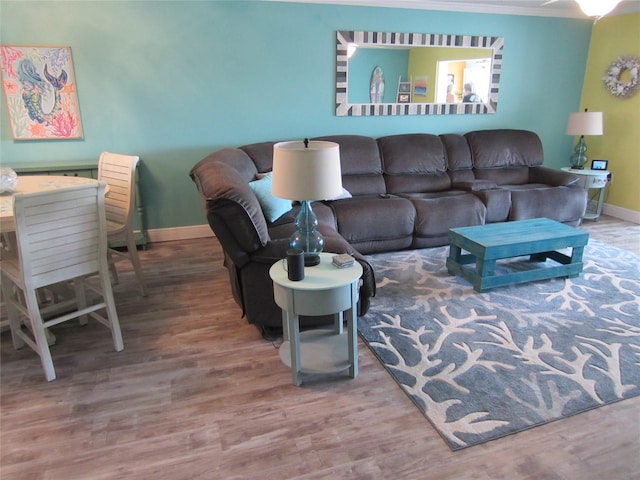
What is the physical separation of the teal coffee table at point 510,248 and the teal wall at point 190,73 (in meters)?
1.91

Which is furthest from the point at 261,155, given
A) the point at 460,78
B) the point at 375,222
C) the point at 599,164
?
the point at 599,164

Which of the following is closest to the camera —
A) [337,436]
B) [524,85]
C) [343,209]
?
[337,436]

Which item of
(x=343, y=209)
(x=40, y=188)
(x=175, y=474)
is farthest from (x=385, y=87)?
(x=175, y=474)

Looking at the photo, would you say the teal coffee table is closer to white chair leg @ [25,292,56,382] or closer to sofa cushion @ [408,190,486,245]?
sofa cushion @ [408,190,486,245]

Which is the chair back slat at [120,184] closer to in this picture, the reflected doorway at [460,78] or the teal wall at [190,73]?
the teal wall at [190,73]

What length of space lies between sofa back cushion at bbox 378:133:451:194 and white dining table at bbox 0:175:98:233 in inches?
109

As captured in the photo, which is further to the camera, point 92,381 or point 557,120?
point 557,120

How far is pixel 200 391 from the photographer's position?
6.98 feet

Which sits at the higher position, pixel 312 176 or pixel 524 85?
pixel 524 85

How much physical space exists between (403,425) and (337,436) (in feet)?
0.98

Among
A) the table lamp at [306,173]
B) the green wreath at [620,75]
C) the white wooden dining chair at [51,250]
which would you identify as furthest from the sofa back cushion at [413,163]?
the white wooden dining chair at [51,250]

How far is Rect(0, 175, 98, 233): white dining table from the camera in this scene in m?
2.12

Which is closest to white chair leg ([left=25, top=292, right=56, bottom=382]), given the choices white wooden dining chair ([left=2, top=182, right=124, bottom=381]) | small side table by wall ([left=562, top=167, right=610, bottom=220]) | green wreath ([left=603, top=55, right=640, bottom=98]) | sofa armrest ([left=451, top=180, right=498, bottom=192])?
white wooden dining chair ([left=2, top=182, right=124, bottom=381])

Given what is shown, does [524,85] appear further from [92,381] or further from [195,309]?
[92,381]
